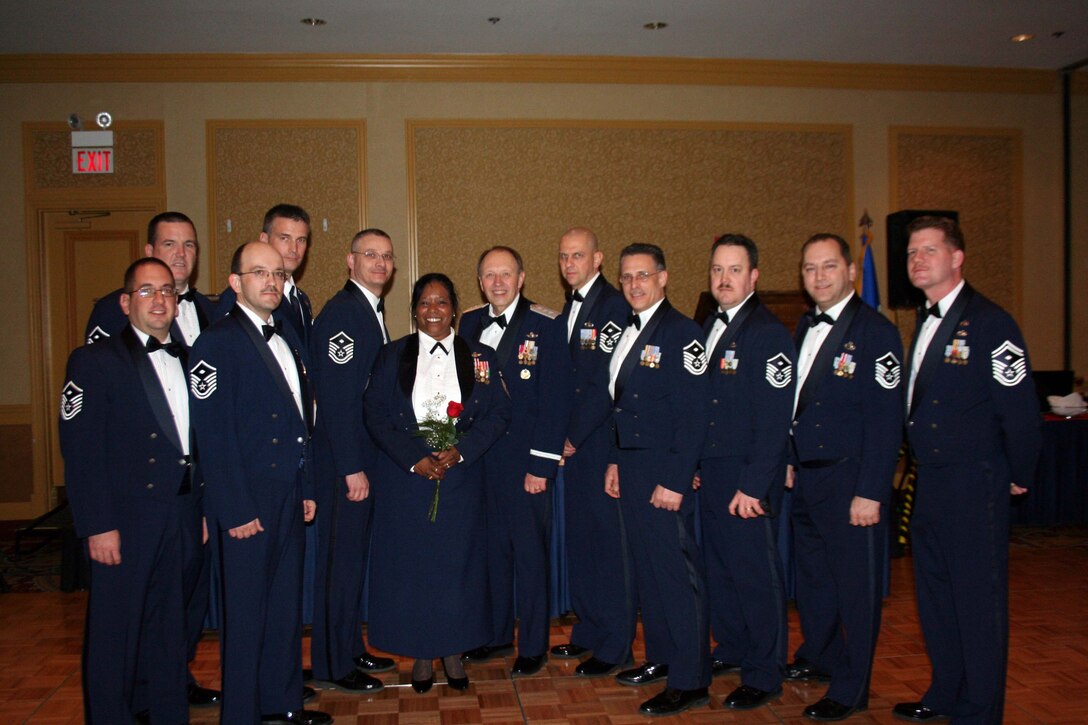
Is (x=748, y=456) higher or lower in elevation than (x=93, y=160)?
lower

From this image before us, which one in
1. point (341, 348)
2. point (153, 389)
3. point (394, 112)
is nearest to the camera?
point (153, 389)

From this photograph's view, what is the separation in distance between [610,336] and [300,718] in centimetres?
200

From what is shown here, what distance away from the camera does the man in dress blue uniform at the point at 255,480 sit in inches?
117

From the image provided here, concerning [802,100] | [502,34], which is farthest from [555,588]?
[802,100]

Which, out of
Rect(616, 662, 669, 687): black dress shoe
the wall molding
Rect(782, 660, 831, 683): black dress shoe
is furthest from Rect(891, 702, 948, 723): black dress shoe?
the wall molding

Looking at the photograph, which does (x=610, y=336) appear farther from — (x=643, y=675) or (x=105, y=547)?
(x=105, y=547)

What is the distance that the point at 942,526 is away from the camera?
10.2 ft

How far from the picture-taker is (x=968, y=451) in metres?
3.04

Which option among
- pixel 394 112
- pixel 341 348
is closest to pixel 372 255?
pixel 341 348

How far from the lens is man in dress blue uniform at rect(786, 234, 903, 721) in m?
3.22

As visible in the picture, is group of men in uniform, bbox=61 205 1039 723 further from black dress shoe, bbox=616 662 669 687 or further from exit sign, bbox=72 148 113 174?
exit sign, bbox=72 148 113 174

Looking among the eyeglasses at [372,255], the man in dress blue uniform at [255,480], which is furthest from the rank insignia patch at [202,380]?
→ the eyeglasses at [372,255]

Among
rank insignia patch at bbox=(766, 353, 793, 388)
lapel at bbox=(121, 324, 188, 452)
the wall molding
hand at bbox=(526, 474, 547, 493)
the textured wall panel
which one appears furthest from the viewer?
the textured wall panel

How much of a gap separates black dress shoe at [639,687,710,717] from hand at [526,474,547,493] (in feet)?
3.20
